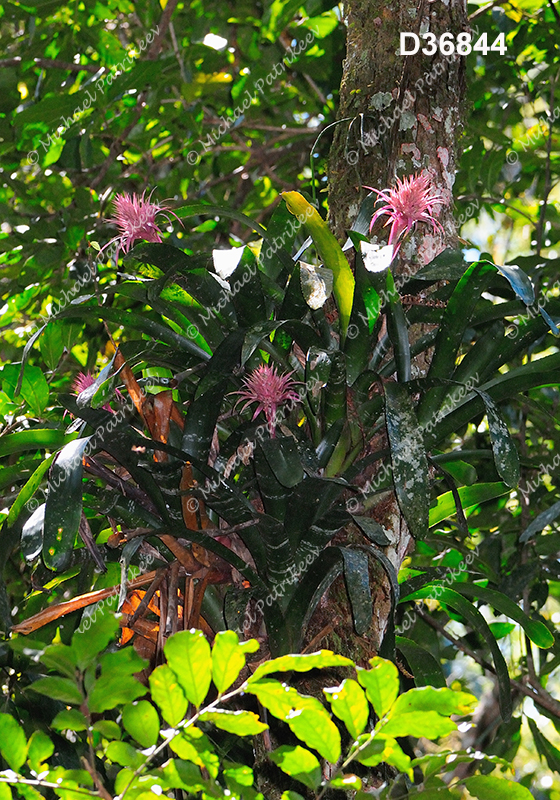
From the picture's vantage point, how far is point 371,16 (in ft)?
4.28

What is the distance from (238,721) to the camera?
1.76 ft


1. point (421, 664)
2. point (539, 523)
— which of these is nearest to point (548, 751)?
point (539, 523)

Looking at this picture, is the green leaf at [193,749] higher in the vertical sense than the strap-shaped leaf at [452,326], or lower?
lower

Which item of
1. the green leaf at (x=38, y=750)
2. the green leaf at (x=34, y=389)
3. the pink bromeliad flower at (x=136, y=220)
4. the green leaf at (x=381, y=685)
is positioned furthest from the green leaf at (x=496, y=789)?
the green leaf at (x=34, y=389)

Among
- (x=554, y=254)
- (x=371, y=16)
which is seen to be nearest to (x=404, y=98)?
(x=371, y=16)

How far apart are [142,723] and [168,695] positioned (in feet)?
0.09

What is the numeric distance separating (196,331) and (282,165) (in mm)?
1788

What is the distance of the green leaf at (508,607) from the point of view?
3.28 ft

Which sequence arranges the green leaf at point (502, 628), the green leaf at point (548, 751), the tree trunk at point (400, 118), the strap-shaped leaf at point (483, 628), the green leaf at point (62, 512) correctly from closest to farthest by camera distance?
the green leaf at point (62, 512), the strap-shaped leaf at point (483, 628), the tree trunk at point (400, 118), the green leaf at point (548, 751), the green leaf at point (502, 628)

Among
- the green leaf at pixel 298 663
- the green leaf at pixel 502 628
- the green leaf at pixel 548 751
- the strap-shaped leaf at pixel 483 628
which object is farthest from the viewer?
the green leaf at pixel 502 628

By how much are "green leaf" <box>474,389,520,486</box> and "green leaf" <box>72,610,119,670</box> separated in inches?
19.2

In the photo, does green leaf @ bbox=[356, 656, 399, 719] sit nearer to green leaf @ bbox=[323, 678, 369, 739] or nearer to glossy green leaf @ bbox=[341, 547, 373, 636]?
green leaf @ bbox=[323, 678, 369, 739]

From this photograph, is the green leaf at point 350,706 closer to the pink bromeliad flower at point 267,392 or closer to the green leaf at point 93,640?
the green leaf at point 93,640

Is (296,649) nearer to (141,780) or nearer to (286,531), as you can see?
(286,531)
